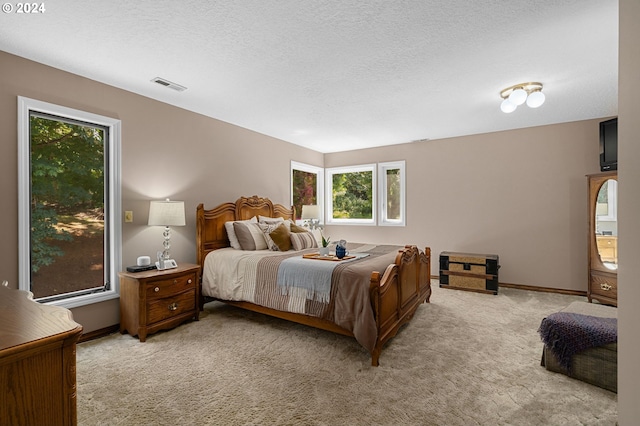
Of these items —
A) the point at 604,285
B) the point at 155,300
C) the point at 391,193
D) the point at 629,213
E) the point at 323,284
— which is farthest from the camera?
the point at 391,193

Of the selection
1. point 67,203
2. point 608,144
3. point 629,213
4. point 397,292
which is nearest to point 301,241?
point 397,292

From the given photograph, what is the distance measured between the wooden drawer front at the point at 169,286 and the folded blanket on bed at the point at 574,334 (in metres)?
3.37

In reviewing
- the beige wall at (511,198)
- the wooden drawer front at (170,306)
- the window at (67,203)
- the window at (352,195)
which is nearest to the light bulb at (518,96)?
the beige wall at (511,198)

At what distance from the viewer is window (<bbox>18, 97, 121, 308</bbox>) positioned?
8.67 ft

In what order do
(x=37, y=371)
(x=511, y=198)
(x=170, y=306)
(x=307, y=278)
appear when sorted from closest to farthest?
1. (x=37, y=371)
2. (x=307, y=278)
3. (x=170, y=306)
4. (x=511, y=198)

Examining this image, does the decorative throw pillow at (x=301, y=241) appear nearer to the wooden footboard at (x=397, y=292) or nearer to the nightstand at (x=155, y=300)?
the nightstand at (x=155, y=300)

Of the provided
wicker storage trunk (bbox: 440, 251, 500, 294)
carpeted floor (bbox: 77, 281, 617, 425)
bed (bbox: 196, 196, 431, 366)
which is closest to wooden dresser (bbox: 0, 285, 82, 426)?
carpeted floor (bbox: 77, 281, 617, 425)

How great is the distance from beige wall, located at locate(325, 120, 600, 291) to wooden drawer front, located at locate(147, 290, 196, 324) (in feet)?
12.8

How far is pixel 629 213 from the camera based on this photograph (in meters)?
1.49

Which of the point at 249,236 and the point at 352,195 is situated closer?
the point at 249,236

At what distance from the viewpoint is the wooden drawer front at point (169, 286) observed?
2.99 m

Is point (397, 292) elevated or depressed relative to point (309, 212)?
depressed

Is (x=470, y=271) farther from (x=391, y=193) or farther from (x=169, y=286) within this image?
(x=169, y=286)

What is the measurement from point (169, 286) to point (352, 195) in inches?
166
